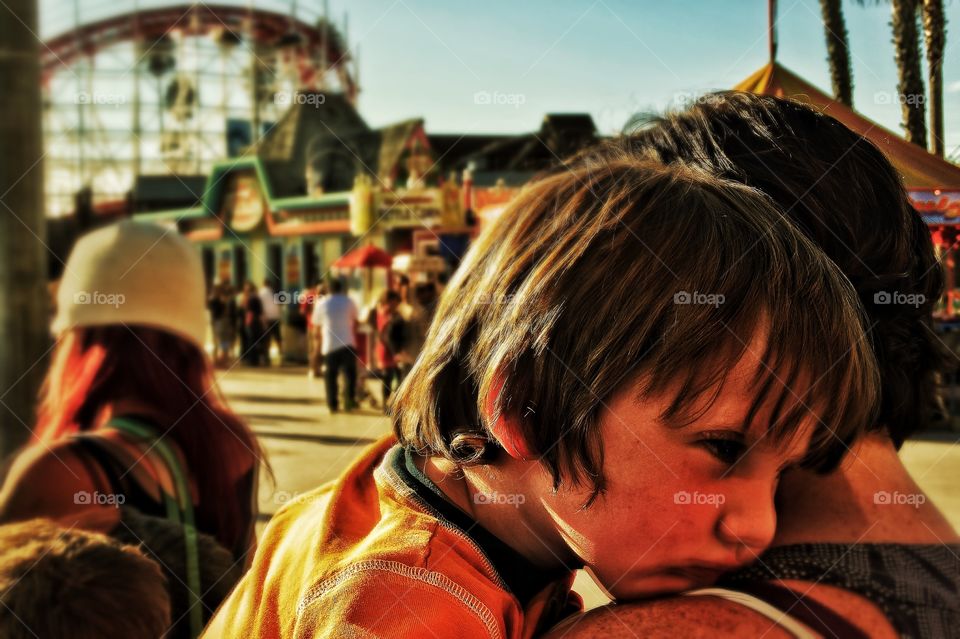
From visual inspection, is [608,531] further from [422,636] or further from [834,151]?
[834,151]

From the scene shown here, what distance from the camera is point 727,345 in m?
1.00

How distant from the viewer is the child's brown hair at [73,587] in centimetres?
133

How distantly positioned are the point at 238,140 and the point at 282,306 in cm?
1633

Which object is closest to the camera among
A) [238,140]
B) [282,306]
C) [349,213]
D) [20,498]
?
[20,498]

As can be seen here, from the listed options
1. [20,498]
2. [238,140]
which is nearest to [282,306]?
[238,140]

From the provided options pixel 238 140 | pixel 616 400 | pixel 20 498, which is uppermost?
pixel 238 140

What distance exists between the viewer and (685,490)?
101 cm

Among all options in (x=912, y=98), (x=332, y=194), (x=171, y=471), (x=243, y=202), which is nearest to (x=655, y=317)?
(x=171, y=471)

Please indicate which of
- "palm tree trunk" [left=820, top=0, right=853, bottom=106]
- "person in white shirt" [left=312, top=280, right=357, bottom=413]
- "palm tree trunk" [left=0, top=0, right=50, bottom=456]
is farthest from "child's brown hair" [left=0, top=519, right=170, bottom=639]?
"person in white shirt" [left=312, top=280, right=357, bottom=413]

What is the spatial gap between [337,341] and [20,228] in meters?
7.58

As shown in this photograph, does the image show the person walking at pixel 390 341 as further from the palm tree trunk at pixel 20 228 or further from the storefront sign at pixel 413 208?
the storefront sign at pixel 413 208

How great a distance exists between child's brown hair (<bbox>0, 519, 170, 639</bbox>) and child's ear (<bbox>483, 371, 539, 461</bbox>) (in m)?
0.68

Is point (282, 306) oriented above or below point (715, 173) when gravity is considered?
below

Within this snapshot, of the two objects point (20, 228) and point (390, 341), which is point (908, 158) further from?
point (390, 341)
